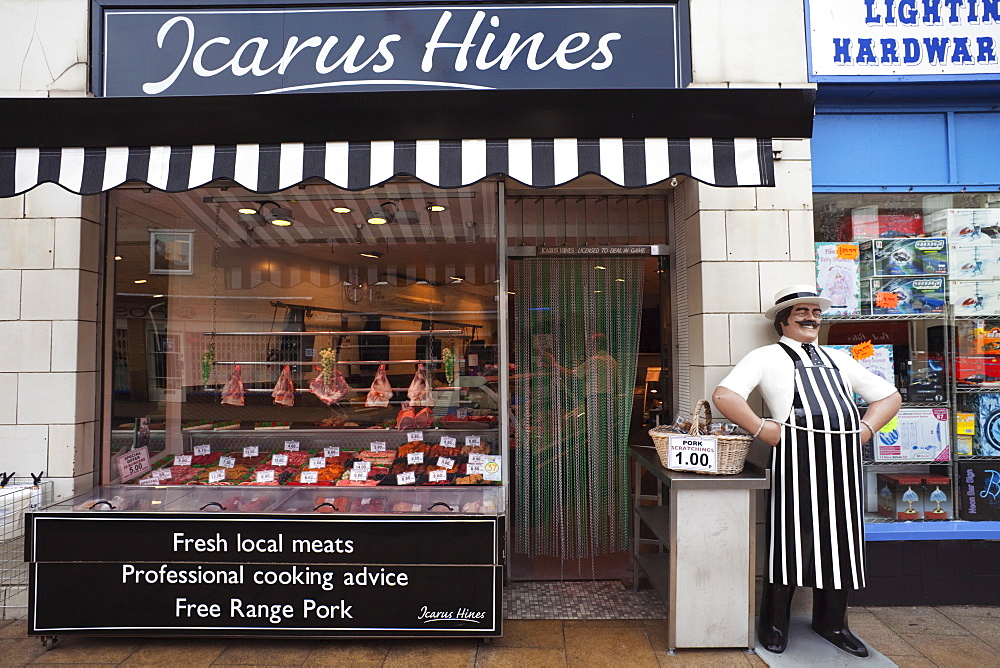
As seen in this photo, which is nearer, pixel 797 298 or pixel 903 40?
pixel 797 298

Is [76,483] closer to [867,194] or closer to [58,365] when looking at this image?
[58,365]

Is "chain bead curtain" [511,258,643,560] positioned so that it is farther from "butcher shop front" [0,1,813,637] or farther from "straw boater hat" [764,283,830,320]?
"straw boater hat" [764,283,830,320]

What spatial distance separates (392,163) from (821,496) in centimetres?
305

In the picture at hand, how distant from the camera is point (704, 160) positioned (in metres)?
3.40

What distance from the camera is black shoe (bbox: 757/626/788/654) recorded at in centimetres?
365

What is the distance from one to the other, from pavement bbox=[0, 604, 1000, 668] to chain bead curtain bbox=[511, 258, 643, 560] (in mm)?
993

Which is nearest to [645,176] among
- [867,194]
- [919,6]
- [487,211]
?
[487,211]

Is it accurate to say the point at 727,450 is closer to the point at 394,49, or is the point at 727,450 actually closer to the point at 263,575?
the point at 263,575

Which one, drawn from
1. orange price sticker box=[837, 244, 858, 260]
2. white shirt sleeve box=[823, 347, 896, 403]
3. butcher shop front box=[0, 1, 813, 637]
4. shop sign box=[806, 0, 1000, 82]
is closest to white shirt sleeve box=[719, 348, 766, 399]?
white shirt sleeve box=[823, 347, 896, 403]

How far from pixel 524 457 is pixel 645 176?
2.52 metres

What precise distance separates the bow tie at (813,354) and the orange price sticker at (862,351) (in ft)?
3.02

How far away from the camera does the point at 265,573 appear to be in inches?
145

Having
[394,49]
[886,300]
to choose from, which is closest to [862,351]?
[886,300]

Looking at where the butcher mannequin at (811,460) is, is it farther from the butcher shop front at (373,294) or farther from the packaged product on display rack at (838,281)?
the butcher shop front at (373,294)
